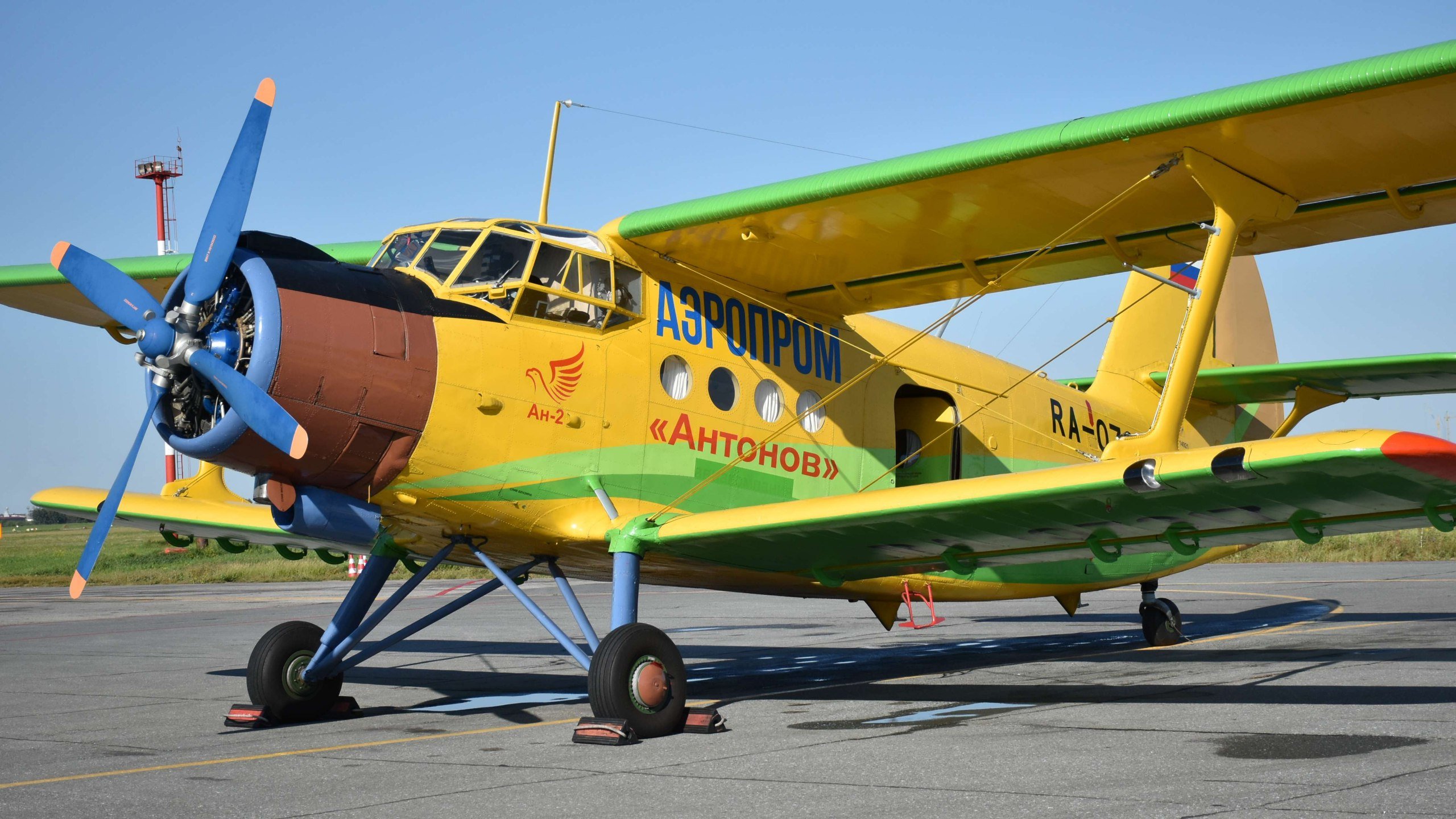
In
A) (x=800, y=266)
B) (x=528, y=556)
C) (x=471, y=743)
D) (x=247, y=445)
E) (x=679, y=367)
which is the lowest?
(x=471, y=743)

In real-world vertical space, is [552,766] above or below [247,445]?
below

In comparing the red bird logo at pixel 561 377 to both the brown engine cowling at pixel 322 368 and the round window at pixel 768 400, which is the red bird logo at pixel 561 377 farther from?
the round window at pixel 768 400

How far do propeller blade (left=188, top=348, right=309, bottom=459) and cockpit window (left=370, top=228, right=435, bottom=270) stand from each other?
1.80m


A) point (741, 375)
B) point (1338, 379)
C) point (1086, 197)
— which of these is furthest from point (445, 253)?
point (1338, 379)

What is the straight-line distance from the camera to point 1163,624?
13367mm

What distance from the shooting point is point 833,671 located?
38.1ft

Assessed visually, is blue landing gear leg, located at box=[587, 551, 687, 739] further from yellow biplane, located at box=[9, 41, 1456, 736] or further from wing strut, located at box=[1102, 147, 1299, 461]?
wing strut, located at box=[1102, 147, 1299, 461]

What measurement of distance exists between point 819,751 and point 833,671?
520 centimetres

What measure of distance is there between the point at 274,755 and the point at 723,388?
4304mm

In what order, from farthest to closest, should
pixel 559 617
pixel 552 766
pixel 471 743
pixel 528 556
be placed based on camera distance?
pixel 559 617
pixel 528 556
pixel 471 743
pixel 552 766

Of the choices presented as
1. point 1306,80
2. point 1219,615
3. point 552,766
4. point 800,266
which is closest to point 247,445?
point 552,766

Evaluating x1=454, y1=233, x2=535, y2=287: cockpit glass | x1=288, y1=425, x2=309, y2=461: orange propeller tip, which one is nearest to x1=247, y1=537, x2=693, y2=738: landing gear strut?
x1=288, y1=425, x2=309, y2=461: orange propeller tip

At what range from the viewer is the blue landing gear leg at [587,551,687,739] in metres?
7.30

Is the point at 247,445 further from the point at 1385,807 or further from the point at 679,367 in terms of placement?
the point at 1385,807
